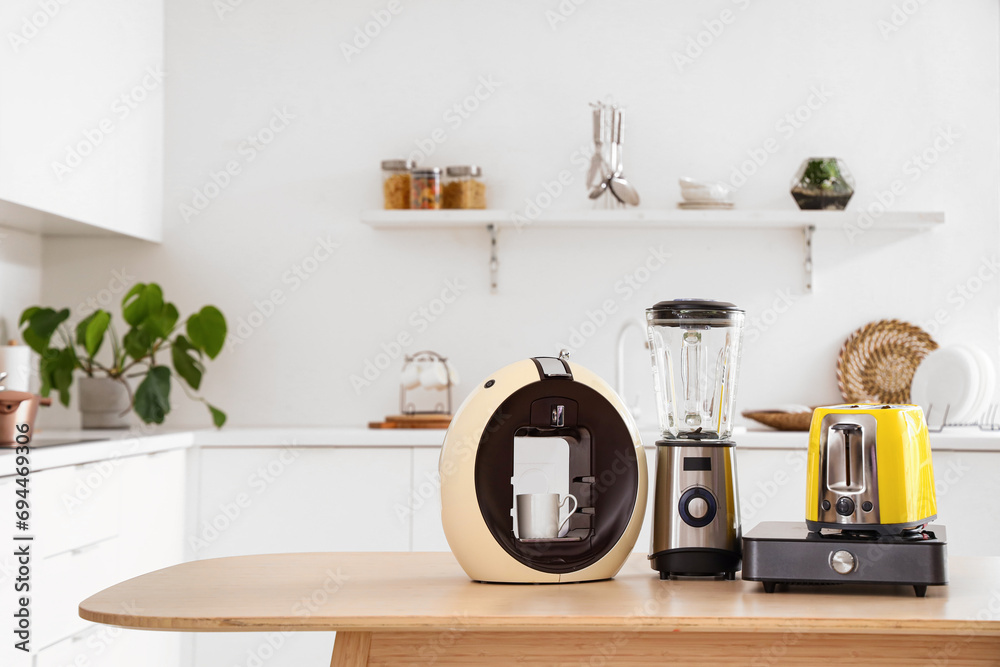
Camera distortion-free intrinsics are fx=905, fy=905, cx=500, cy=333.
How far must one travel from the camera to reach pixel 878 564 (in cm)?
107

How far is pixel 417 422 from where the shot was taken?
2775 mm

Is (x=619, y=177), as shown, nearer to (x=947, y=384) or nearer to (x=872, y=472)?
(x=947, y=384)

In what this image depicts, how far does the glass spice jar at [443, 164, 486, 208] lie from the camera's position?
2973mm

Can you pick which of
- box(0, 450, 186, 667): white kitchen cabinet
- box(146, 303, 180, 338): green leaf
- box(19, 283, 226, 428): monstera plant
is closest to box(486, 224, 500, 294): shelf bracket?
box(19, 283, 226, 428): monstera plant

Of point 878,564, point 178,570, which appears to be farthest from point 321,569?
point 878,564

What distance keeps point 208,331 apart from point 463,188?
3.09 feet

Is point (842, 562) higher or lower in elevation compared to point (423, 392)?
lower

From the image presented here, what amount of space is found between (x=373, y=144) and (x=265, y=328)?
75 cm

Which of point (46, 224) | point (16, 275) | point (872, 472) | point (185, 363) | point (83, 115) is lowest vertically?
point (872, 472)

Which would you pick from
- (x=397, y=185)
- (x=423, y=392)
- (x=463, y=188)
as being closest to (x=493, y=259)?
(x=463, y=188)

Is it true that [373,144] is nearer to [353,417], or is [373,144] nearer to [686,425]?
[353,417]

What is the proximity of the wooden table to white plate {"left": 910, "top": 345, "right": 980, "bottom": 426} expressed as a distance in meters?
1.84

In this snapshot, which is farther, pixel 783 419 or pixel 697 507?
pixel 783 419

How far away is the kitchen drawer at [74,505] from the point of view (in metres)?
1.98
